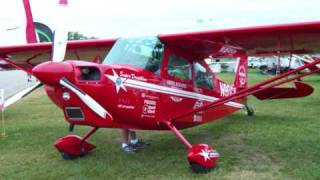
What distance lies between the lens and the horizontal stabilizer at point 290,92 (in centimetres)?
848

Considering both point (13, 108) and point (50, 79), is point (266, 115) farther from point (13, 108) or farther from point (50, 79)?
point (13, 108)

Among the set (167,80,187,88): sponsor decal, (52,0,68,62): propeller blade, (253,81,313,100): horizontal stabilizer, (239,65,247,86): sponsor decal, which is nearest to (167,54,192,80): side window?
(167,80,187,88): sponsor decal

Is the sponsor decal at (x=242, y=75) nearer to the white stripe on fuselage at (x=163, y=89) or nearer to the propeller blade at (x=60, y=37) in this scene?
the white stripe on fuselage at (x=163, y=89)

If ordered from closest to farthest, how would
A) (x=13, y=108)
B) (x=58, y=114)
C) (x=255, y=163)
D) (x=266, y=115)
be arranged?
1. (x=255, y=163)
2. (x=266, y=115)
3. (x=58, y=114)
4. (x=13, y=108)

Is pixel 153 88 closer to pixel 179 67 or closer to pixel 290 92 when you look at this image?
pixel 179 67

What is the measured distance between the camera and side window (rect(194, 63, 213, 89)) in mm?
7702

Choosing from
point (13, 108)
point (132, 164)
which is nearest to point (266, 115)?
point (132, 164)

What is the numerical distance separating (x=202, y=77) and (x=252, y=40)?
3.98 ft

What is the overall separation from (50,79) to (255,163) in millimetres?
3211

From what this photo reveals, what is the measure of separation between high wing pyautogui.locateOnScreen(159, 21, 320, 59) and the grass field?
5.49 ft

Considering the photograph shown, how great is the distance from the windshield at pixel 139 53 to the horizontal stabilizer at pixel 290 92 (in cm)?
310

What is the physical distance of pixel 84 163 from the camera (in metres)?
6.71

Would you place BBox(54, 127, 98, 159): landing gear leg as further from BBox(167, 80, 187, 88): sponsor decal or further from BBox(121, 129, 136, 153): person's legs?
BBox(167, 80, 187, 88): sponsor decal

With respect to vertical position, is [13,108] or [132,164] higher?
[132,164]
